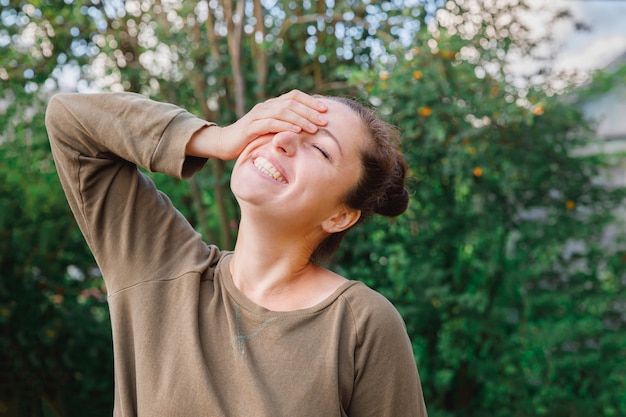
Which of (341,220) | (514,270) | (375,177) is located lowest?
(514,270)

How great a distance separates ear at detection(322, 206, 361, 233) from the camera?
168 centimetres

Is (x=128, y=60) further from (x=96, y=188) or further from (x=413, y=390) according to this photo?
(x=413, y=390)

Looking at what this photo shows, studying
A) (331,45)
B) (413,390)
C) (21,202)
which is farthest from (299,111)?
(331,45)

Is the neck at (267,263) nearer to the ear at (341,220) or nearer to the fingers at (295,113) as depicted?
the ear at (341,220)

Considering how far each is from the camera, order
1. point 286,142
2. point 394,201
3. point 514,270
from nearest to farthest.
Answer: point 286,142
point 394,201
point 514,270

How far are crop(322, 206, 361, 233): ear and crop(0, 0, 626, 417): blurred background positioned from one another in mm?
1822

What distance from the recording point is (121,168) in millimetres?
1649

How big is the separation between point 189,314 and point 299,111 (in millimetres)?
532

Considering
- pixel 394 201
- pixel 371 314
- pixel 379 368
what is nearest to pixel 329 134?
pixel 394 201

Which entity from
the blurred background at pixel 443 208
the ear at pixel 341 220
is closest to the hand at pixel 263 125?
the ear at pixel 341 220

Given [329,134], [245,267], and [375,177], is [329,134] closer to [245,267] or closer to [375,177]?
[375,177]

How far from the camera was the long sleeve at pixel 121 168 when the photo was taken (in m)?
1.58

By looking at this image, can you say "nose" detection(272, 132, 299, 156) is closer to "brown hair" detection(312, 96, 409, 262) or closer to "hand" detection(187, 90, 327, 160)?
"hand" detection(187, 90, 327, 160)

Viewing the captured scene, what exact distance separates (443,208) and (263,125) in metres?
2.51
